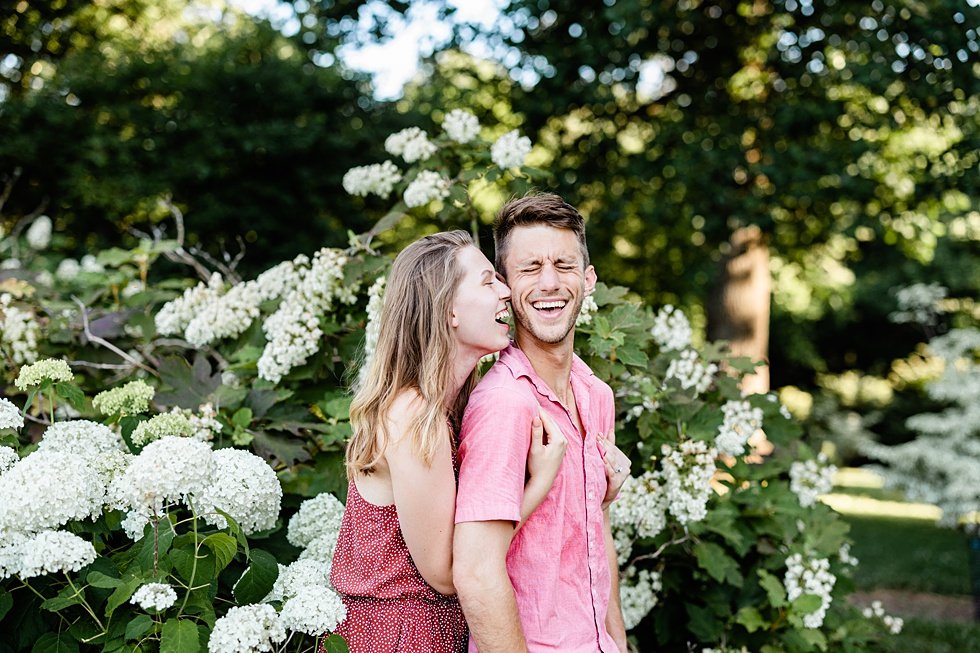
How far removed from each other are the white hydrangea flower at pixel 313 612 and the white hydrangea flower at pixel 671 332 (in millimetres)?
2377

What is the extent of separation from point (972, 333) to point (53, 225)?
10.9 metres

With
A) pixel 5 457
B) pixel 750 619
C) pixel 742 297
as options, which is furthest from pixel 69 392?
pixel 742 297

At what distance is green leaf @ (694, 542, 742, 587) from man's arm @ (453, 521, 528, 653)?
1.75m

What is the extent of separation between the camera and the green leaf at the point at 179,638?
2.29 m

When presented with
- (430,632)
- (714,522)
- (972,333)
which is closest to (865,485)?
(972,333)

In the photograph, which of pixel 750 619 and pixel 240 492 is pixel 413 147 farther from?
pixel 750 619

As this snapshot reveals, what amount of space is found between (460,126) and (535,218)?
191 centimetres

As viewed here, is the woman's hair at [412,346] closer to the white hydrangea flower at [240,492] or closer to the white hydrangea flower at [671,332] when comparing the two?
the white hydrangea flower at [240,492]

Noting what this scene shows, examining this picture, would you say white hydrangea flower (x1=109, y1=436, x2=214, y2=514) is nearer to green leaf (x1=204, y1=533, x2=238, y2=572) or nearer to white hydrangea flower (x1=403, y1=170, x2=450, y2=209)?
green leaf (x1=204, y1=533, x2=238, y2=572)

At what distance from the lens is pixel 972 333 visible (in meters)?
9.71

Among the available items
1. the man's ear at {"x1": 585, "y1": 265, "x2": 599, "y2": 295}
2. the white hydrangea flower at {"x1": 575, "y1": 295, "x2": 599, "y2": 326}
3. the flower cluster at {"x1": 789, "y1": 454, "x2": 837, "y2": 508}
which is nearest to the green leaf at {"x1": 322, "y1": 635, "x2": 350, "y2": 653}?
the man's ear at {"x1": 585, "y1": 265, "x2": 599, "y2": 295}

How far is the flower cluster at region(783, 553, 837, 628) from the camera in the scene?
12.6ft

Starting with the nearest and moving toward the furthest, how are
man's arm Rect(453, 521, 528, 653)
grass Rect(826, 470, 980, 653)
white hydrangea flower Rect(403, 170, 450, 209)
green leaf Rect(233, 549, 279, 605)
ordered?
man's arm Rect(453, 521, 528, 653), green leaf Rect(233, 549, 279, 605), white hydrangea flower Rect(403, 170, 450, 209), grass Rect(826, 470, 980, 653)

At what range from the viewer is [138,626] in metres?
2.32
